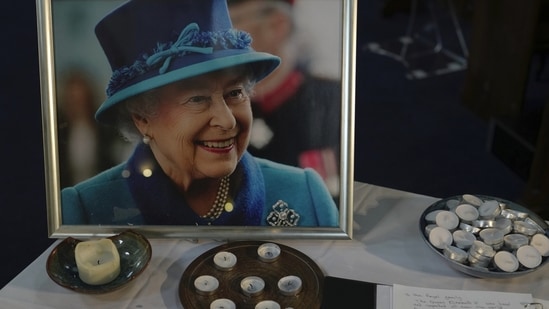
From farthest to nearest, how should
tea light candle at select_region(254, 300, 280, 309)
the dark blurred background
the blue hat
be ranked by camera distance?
1. the dark blurred background
2. the blue hat
3. tea light candle at select_region(254, 300, 280, 309)

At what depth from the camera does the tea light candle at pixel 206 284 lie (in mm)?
928

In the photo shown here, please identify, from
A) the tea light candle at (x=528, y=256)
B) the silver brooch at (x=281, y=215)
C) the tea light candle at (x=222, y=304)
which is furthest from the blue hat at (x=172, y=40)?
the tea light candle at (x=528, y=256)

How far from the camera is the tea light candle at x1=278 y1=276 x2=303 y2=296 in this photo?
0.93 metres

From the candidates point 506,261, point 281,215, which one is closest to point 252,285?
point 281,215

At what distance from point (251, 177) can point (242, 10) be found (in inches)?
9.9

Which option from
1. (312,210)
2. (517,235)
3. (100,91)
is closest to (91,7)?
(100,91)

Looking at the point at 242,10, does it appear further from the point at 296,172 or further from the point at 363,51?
the point at 363,51

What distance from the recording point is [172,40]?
100 centimetres

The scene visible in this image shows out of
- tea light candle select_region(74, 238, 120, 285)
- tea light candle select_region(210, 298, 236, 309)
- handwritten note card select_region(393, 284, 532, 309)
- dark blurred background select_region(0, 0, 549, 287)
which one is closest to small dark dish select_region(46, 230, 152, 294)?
tea light candle select_region(74, 238, 120, 285)

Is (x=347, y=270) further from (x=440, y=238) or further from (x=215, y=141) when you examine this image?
(x=215, y=141)

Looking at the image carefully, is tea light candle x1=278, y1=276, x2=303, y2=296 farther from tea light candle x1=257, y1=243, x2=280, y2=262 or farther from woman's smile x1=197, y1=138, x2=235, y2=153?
woman's smile x1=197, y1=138, x2=235, y2=153

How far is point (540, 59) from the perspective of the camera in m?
2.91

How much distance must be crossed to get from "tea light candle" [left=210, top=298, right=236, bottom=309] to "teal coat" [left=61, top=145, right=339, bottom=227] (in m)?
0.17

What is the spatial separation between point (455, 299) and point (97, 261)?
0.50 m
